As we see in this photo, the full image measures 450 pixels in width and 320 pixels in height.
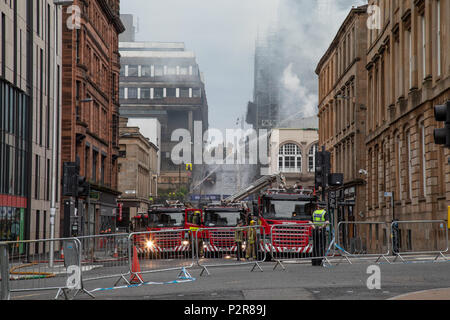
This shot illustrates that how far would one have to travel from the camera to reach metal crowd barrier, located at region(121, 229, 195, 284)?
1664 cm

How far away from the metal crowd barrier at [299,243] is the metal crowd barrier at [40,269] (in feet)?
25.7

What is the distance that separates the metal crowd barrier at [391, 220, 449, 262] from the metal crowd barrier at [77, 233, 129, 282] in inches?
350

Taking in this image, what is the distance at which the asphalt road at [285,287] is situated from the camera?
12.4 m

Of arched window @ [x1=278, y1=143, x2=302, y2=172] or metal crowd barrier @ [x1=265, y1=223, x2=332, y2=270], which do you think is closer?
metal crowd barrier @ [x1=265, y1=223, x2=332, y2=270]

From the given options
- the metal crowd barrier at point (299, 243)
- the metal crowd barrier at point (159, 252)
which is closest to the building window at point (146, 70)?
the metal crowd barrier at point (299, 243)

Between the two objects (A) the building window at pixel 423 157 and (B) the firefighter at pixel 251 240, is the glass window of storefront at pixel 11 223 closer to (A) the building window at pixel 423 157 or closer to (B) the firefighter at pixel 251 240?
(B) the firefighter at pixel 251 240

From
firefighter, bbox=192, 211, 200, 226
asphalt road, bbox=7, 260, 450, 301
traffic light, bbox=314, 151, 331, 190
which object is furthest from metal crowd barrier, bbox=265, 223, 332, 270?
firefighter, bbox=192, 211, 200, 226

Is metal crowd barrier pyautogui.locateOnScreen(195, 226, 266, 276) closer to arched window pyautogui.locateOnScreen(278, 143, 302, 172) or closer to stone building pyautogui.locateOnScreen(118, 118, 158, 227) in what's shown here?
stone building pyautogui.locateOnScreen(118, 118, 158, 227)

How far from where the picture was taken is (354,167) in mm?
57719

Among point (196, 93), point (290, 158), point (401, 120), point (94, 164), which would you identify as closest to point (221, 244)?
point (401, 120)

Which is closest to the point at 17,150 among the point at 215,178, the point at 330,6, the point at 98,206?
the point at 98,206

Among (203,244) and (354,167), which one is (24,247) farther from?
(354,167)

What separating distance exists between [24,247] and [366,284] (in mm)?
6125

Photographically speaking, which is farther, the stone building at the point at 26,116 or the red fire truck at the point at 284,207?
the stone building at the point at 26,116
